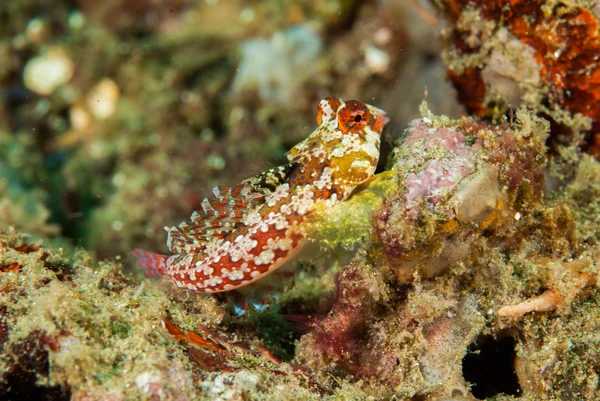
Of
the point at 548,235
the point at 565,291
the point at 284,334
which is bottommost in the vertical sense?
the point at 565,291

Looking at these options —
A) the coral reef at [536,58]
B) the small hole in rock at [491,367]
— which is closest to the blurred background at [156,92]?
the coral reef at [536,58]

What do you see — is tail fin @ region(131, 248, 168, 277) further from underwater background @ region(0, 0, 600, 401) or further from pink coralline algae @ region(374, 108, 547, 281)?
pink coralline algae @ region(374, 108, 547, 281)

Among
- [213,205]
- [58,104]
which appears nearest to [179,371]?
[213,205]

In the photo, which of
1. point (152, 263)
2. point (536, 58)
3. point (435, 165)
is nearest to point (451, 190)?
point (435, 165)

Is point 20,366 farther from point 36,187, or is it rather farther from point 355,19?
point 355,19

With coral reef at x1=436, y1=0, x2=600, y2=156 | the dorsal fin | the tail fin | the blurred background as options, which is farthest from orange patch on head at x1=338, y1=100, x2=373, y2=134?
the blurred background

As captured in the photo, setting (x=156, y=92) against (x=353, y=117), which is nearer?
(x=353, y=117)

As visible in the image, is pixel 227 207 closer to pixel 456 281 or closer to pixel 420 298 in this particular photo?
pixel 420 298
